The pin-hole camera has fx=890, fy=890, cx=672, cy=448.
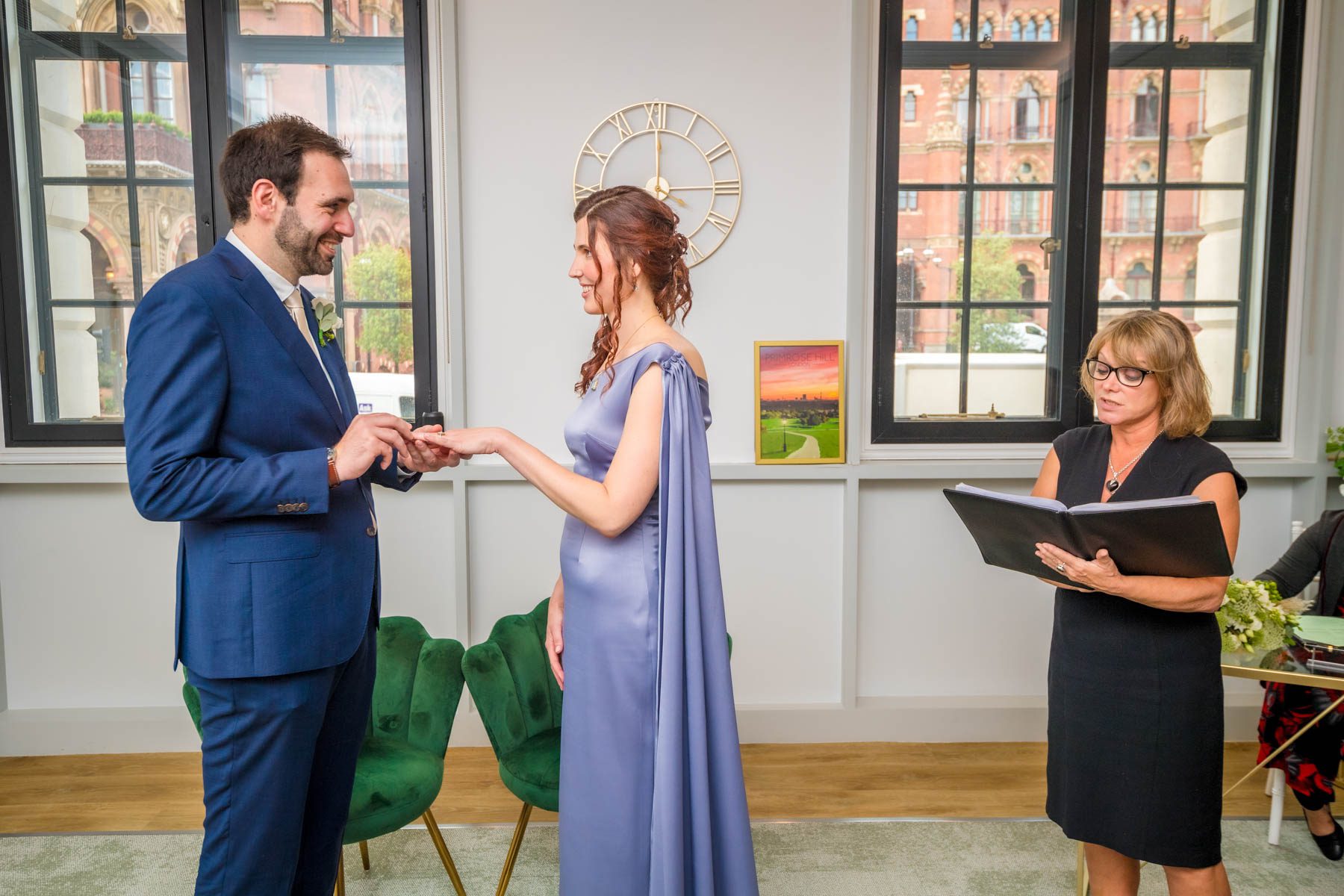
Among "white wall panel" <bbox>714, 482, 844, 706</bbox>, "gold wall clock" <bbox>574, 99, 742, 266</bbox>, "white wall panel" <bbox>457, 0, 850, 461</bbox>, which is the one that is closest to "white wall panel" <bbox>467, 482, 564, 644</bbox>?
"white wall panel" <bbox>457, 0, 850, 461</bbox>

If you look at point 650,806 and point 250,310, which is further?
point 650,806

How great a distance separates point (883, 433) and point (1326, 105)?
2180 mm

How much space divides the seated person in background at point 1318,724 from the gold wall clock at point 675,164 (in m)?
2.32

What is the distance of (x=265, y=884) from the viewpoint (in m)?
1.78

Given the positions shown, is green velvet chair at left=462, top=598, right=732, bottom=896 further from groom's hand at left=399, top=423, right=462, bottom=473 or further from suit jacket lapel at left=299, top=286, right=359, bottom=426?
suit jacket lapel at left=299, top=286, right=359, bottom=426

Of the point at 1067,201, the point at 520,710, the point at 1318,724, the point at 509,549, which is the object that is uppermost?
the point at 1067,201

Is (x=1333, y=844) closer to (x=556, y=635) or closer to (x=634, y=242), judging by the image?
(x=556, y=635)

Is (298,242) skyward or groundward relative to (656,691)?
skyward

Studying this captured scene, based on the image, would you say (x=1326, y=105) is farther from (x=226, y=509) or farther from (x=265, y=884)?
(x=265, y=884)

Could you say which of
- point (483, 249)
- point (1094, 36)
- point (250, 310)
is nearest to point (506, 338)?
point (483, 249)

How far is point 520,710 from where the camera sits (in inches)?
99.5

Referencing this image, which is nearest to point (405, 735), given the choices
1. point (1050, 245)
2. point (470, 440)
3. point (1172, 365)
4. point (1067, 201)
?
point (470, 440)

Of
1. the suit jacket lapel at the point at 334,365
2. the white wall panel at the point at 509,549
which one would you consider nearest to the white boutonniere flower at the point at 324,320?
the suit jacket lapel at the point at 334,365

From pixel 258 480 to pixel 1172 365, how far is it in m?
1.93
